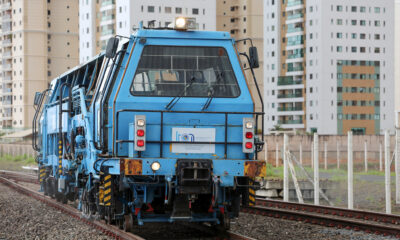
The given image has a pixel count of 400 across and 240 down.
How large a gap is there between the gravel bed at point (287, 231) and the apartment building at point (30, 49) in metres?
107

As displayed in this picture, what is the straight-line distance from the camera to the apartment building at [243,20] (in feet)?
367

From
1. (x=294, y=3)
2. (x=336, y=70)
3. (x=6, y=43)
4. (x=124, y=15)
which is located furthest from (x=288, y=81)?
(x=6, y=43)

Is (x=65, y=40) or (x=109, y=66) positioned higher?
(x=65, y=40)

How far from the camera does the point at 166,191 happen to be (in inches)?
417

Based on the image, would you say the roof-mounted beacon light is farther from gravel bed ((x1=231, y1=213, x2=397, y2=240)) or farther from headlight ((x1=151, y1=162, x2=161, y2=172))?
gravel bed ((x1=231, y1=213, x2=397, y2=240))

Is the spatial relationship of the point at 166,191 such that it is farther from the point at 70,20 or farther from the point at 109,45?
the point at 70,20

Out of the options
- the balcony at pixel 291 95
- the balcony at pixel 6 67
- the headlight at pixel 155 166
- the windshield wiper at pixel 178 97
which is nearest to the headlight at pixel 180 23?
the windshield wiper at pixel 178 97

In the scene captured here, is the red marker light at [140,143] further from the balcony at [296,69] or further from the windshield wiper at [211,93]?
the balcony at [296,69]

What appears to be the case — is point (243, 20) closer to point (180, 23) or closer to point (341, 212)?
point (341, 212)

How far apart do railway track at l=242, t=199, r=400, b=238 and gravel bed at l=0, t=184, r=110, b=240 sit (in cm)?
453

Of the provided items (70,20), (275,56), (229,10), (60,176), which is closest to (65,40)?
(70,20)

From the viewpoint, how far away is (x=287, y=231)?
501 inches

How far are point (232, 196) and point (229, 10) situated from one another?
105m

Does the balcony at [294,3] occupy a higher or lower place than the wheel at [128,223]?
higher
